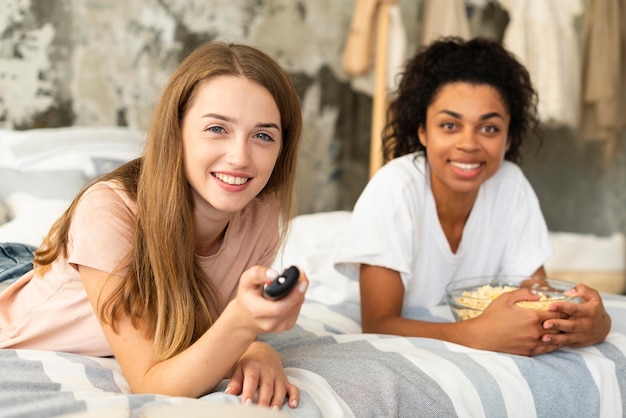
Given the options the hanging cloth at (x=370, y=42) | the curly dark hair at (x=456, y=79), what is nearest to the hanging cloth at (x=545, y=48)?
the hanging cloth at (x=370, y=42)

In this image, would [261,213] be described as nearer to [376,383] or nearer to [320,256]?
[376,383]

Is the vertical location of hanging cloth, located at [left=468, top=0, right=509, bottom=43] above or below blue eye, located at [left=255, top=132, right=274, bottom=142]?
above

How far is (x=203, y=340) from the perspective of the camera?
107cm

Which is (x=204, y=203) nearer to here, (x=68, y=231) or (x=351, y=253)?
(x=68, y=231)

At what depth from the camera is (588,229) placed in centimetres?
410

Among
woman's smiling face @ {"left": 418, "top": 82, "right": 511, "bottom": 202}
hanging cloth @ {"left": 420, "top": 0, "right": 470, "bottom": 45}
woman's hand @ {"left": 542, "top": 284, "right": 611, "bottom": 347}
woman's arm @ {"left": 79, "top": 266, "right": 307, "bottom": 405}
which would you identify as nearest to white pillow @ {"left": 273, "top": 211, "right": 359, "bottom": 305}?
woman's smiling face @ {"left": 418, "top": 82, "right": 511, "bottom": 202}

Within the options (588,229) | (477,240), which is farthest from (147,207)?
(588,229)

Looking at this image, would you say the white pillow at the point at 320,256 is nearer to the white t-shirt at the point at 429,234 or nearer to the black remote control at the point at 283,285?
the white t-shirt at the point at 429,234

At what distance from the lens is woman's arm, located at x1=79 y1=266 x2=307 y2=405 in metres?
0.99

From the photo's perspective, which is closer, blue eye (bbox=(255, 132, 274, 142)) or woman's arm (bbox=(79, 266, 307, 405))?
woman's arm (bbox=(79, 266, 307, 405))

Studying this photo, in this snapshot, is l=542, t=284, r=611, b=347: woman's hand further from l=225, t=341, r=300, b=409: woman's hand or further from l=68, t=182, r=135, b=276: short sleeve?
l=68, t=182, r=135, b=276: short sleeve

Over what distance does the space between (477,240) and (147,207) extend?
94 centimetres

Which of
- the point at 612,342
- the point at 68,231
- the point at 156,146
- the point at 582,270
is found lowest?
the point at 582,270

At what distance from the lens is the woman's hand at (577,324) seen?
1425 millimetres
